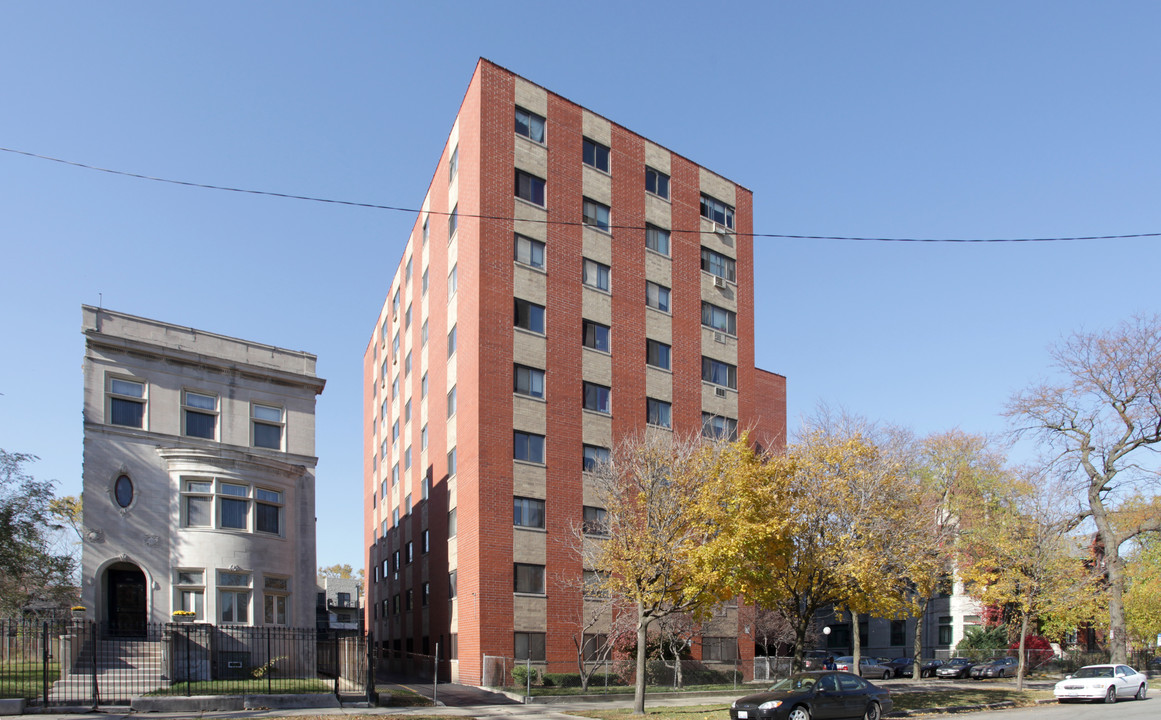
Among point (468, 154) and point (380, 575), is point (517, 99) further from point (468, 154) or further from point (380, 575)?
point (380, 575)

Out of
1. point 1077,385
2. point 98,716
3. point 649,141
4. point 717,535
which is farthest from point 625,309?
point 98,716

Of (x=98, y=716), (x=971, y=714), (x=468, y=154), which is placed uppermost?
(x=468, y=154)

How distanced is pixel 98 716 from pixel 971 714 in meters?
23.8

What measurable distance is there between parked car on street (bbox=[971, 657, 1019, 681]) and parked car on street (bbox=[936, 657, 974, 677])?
0.94m

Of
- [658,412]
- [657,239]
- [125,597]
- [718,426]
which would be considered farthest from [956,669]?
[125,597]

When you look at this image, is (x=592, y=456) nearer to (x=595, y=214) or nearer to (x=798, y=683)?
(x=595, y=214)

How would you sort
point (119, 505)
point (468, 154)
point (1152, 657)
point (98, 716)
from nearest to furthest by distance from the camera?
point (98, 716) → point (119, 505) → point (468, 154) → point (1152, 657)

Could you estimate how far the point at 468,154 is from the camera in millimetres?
42906

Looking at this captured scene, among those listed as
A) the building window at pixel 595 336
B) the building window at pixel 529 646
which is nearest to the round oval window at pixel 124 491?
the building window at pixel 529 646

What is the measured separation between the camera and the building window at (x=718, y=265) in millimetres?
49406

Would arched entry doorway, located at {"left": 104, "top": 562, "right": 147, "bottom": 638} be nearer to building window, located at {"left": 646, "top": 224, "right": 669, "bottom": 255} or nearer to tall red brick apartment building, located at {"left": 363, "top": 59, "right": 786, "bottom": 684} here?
tall red brick apartment building, located at {"left": 363, "top": 59, "right": 786, "bottom": 684}

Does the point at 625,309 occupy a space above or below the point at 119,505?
above

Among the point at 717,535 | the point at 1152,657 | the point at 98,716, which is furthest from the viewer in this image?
the point at 1152,657

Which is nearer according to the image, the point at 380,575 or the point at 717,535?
the point at 717,535
